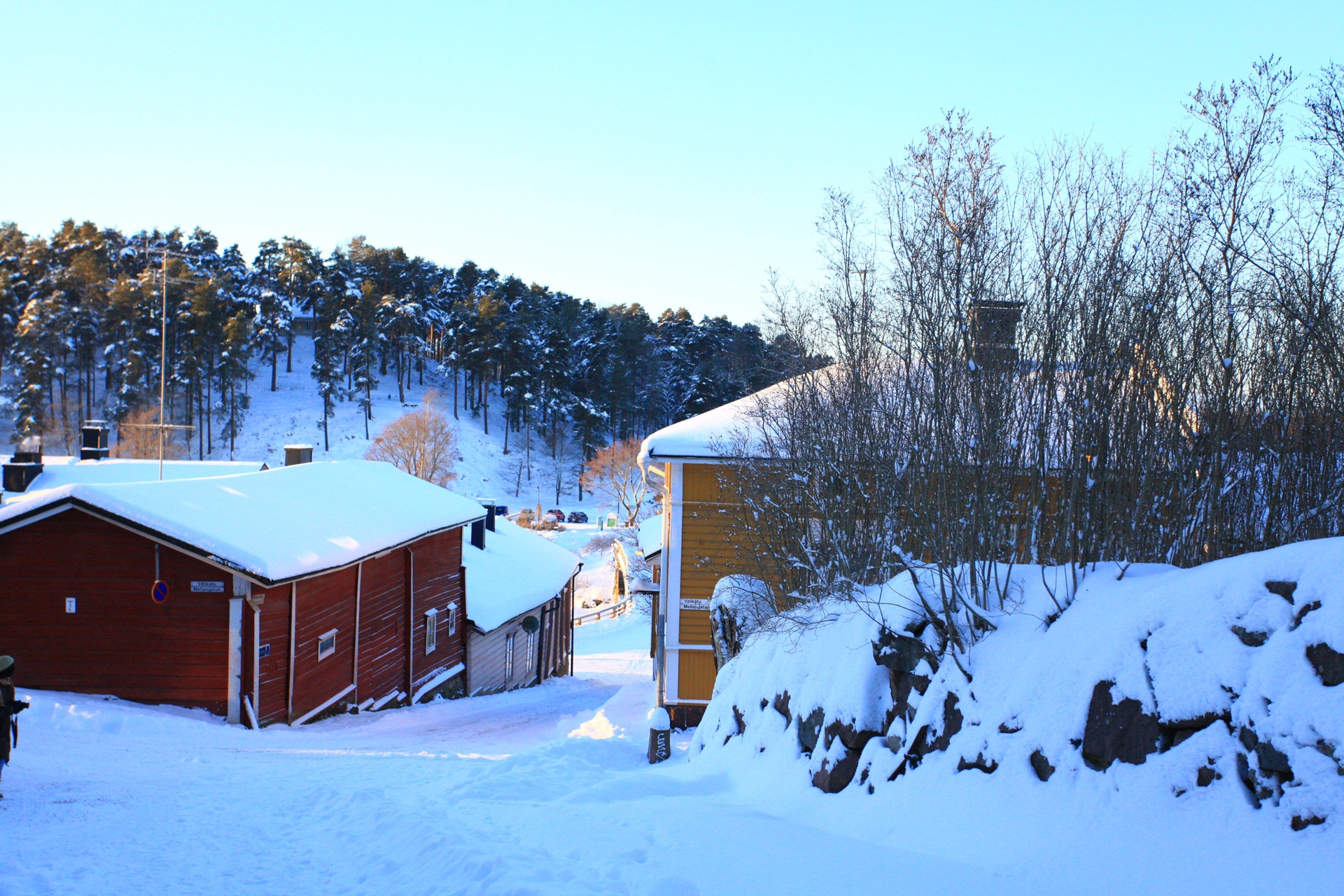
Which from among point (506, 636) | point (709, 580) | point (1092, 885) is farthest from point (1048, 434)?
point (506, 636)

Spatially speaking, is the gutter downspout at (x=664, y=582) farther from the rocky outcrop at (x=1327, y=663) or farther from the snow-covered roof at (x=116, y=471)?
the snow-covered roof at (x=116, y=471)

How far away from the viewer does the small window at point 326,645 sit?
14.5 meters

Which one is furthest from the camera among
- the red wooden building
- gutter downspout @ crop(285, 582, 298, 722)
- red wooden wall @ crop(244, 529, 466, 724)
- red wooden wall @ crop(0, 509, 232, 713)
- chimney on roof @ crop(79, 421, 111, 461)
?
chimney on roof @ crop(79, 421, 111, 461)

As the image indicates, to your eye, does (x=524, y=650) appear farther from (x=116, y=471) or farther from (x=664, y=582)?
(x=664, y=582)

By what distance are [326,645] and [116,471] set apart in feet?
48.6

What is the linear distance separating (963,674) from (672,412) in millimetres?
65696

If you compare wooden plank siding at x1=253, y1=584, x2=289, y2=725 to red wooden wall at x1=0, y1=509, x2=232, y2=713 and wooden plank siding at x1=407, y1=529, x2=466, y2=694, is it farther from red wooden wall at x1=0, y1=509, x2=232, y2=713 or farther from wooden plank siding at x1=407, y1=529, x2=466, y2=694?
wooden plank siding at x1=407, y1=529, x2=466, y2=694

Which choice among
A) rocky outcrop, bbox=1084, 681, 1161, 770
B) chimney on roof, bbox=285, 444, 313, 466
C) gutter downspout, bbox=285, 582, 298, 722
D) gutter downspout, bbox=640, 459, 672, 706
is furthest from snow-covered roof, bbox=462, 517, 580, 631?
rocky outcrop, bbox=1084, 681, 1161, 770

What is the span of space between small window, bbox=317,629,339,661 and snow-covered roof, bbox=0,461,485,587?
1.29 metres

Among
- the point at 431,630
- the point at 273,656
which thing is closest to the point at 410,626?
the point at 431,630

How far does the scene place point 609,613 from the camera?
1590 inches

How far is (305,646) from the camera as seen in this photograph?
14.0m

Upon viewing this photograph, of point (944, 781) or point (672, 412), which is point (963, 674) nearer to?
point (944, 781)

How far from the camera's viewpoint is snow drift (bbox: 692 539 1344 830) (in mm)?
3471
